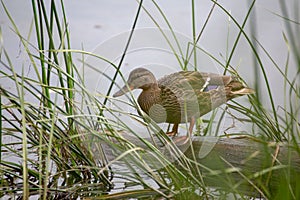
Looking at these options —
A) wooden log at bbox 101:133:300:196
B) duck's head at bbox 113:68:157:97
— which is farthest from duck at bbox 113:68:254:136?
wooden log at bbox 101:133:300:196

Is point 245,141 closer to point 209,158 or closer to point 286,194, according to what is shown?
point 209,158

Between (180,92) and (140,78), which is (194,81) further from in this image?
(140,78)

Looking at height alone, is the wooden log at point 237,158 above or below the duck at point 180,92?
below

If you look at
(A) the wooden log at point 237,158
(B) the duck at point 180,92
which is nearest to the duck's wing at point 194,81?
(B) the duck at point 180,92

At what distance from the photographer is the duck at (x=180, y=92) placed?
5.73ft

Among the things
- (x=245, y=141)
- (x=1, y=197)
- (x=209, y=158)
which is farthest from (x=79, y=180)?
(x=245, y=141)

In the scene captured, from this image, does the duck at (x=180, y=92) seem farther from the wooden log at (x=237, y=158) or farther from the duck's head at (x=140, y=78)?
the wooden log at (x=237, y=158)

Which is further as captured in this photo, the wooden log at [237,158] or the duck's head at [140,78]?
the duck's head at [140,78]

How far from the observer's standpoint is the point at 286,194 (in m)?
0.79

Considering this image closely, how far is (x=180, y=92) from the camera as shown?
1.77 meters

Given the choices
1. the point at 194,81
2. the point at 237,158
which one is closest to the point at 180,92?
the point at 194,81

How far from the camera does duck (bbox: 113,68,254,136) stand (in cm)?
175

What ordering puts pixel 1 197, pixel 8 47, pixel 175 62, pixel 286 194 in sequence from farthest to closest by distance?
1. pixel 8 47
2. pixel 175 62
3. pixel 1 197
4. pixel 286 194

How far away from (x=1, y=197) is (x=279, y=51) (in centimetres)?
132
